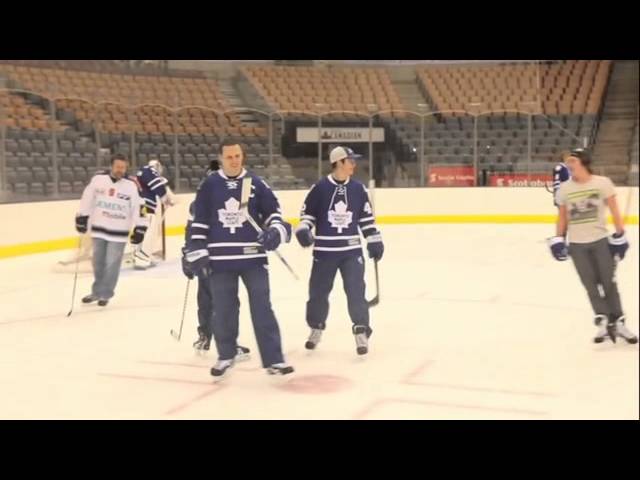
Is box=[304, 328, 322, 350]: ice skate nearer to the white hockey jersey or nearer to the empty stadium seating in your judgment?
the white hockey jersey

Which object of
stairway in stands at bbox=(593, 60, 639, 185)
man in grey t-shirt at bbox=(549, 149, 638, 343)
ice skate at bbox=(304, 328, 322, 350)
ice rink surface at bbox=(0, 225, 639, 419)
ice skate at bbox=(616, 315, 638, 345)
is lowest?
ice rink surface at bbox=(0, 225, 639, 419)

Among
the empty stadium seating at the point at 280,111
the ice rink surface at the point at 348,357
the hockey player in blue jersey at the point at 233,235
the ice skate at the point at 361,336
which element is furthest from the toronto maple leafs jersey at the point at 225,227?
the empty stadium seating at the point at 280,111

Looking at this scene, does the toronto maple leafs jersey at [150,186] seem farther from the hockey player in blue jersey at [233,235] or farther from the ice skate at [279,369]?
the ice skate at [279,369]

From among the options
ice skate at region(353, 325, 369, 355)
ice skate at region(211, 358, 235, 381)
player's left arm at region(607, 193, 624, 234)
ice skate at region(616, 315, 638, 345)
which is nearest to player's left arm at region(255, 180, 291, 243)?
ice skate at region(211, 358, 235, 381)

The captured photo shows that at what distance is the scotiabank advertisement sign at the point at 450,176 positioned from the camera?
39.9 ft

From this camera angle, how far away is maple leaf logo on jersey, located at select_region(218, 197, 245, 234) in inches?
128

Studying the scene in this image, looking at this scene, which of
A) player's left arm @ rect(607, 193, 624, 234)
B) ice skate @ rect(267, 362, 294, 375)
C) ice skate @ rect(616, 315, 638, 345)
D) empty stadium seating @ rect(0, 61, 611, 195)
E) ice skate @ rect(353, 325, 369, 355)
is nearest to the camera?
ice skate @ rect(267, 362, 294, 375)

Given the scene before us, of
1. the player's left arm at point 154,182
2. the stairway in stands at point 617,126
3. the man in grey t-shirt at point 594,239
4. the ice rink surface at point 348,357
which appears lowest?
the ice rink surface at point 348,357

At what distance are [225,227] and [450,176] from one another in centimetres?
929

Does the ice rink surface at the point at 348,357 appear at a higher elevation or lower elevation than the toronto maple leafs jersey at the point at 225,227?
lower

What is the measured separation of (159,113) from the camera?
419 inches

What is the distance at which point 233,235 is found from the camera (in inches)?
128

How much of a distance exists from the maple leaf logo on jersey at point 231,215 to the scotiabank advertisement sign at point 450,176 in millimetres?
9120

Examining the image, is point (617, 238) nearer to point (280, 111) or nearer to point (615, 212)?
point (615, 212)
